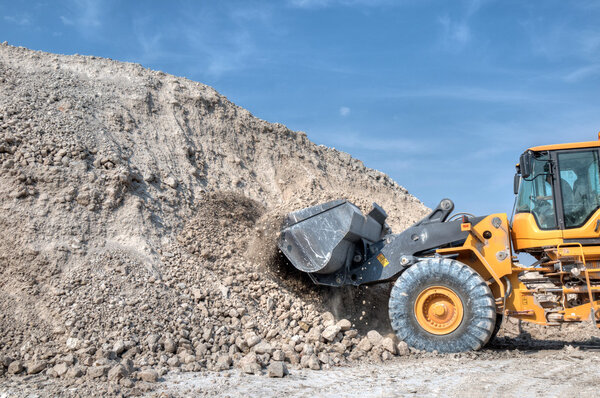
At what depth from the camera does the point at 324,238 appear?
8406 mm

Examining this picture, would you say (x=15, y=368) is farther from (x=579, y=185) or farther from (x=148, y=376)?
(x=579, y=185)

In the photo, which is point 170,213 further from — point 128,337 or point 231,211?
point 128,337

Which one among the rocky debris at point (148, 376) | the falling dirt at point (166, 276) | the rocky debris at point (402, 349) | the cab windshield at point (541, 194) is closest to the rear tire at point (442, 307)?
the rocky debris at point (402, 349)

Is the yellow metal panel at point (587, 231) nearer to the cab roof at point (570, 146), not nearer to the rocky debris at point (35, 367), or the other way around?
the cab roof at point (570, 146)

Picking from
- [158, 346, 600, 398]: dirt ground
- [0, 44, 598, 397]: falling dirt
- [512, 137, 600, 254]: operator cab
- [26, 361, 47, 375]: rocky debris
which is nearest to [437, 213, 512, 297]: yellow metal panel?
[512, 137, 600, 254]: operator cab

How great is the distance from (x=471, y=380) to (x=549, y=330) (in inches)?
209

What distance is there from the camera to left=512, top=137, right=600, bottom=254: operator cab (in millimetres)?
7555

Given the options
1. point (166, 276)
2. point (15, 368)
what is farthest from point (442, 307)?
point (15, 368)

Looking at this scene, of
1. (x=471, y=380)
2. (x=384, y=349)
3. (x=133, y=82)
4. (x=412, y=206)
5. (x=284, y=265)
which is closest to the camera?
(x=471, y=380)

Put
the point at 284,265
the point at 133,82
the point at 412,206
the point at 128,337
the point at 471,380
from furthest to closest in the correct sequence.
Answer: the point at 412,206 → the point at 133,82 → the point at 284,265 → the point at 128,337 → the point at 471,380

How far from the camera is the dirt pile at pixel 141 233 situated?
6906 mm

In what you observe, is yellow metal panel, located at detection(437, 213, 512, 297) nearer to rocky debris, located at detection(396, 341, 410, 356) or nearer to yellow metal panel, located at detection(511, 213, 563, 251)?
yellow metal panel, located at detection(511, 213, 563, 251)

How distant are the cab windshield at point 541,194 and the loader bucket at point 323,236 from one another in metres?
2.41

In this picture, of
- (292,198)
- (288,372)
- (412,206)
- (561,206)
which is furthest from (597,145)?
(412,206)
